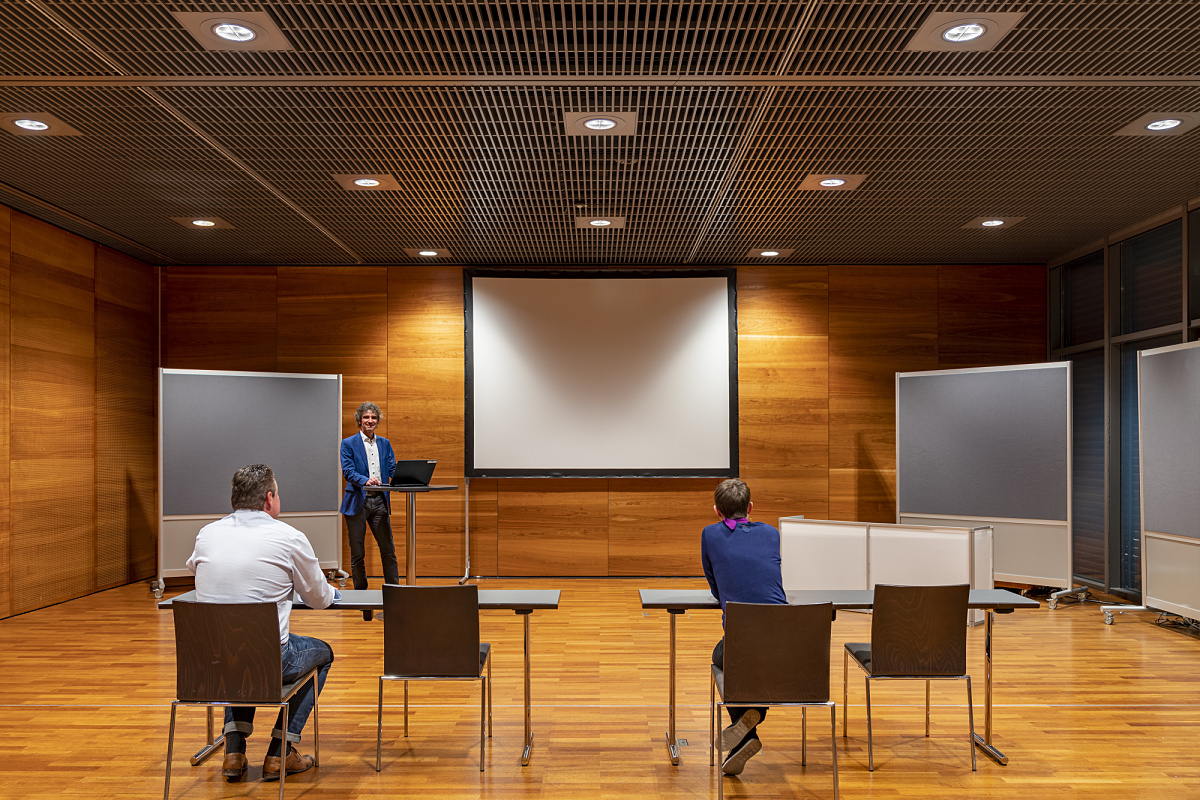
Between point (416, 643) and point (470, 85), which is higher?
point (470, 85)

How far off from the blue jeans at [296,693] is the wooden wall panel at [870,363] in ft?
18.9

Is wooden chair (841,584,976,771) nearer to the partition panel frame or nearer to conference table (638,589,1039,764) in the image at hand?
conference table (638,589,1039,764)

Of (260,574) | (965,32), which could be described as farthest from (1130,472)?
(260,574)

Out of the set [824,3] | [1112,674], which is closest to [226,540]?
[824,3]

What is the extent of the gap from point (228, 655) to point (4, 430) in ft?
14.4

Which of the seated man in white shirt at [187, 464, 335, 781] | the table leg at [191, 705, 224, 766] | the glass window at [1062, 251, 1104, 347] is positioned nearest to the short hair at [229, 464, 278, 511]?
the seated man in white shirt at [187, 464, 335, 781]

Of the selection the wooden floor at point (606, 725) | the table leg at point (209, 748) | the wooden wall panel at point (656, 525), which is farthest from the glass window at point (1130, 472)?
the table leg at point (209, 748)

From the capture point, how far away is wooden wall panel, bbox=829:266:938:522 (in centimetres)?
802

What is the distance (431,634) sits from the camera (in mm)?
3268

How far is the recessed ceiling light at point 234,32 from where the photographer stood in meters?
3.34

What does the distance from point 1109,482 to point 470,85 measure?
20.9 ft

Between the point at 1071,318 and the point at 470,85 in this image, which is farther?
the point at 1071,318

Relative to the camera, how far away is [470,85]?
395cm

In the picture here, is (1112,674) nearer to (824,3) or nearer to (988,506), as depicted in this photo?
(988,506)
